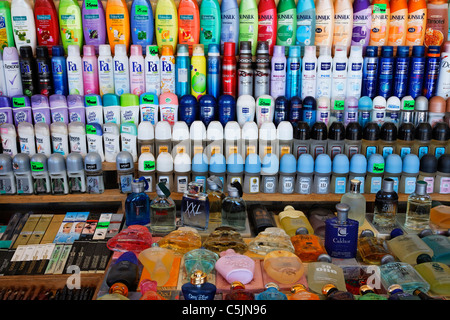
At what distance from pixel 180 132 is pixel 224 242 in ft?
2.63

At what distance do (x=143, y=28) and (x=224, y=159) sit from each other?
938 millimetres

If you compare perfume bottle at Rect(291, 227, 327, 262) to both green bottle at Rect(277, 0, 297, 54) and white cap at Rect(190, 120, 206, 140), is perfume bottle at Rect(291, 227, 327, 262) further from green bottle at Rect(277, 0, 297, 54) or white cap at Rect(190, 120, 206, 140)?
green bottle at Rect(277, 0, 297, 54)

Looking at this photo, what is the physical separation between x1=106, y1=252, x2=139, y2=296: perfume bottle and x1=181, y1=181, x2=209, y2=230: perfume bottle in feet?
1.46

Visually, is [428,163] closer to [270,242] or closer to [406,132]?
[406,132]

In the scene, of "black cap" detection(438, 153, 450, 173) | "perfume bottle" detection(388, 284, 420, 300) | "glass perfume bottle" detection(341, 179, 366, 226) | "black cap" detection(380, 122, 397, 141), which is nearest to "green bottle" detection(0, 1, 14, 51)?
"glass perfume bottle" detection(341, 179, 366, 226)

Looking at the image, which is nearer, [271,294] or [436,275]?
[271,294]

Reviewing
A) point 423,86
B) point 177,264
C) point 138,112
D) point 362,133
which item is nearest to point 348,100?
point 362,133

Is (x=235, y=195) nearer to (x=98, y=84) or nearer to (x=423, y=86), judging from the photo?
(x=98, y=84)

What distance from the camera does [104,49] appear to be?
263cm

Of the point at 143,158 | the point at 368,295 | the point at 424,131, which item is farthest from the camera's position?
the point at 424,131

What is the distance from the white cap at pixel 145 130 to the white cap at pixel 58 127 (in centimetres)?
44

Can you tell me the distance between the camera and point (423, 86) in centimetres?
275

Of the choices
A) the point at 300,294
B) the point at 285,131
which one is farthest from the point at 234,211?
the point at 300,294

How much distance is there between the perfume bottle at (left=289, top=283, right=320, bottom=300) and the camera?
1.48 meters
